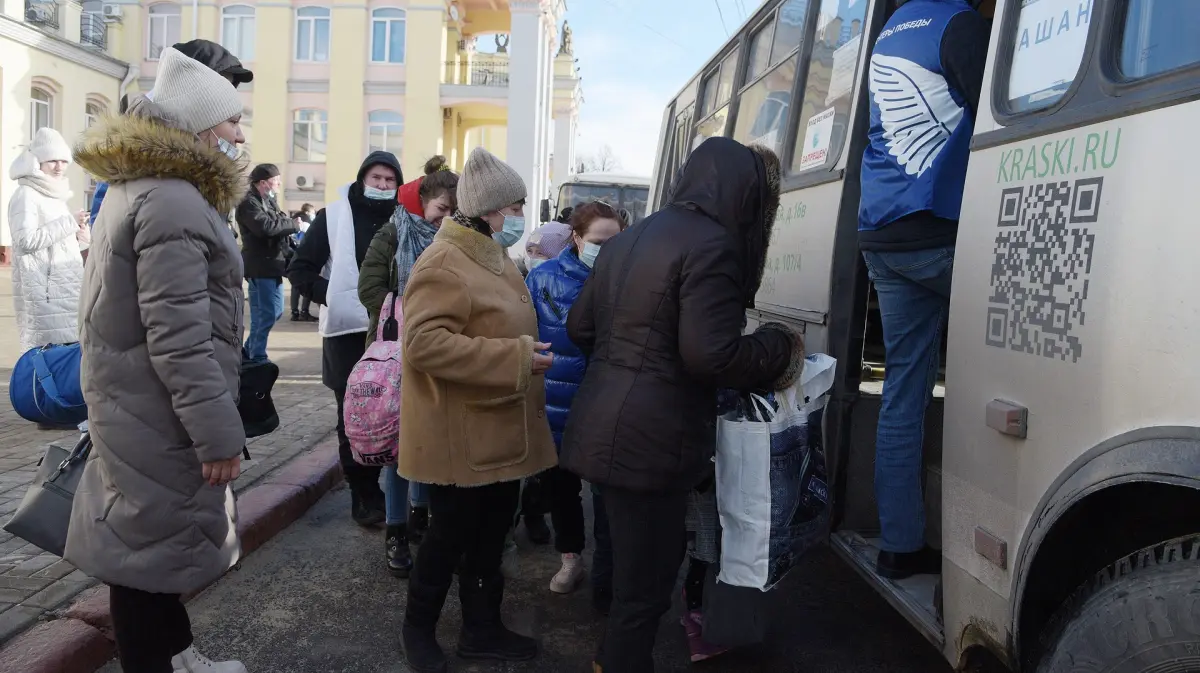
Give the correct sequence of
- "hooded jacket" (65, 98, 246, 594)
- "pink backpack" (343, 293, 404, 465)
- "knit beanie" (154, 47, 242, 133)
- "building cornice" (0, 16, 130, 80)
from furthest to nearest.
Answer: "building cornice" (0, 16, 130, 80) < "pink backpack" (343, 293, 404, 465) < "knit beanie" (154, 47, 242, 133) < "hooded jacket" (65, 98, 246, 594)

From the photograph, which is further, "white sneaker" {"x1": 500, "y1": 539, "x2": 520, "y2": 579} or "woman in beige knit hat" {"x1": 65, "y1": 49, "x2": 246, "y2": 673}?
"white sneaker" {"x1": 500, "y1": 539, "x2": 520, "y2": 579}

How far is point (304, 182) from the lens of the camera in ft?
107

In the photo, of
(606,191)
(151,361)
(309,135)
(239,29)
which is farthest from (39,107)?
(151,361)

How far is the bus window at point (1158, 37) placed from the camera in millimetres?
1959

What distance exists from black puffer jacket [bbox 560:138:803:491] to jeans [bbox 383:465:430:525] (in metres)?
1.74

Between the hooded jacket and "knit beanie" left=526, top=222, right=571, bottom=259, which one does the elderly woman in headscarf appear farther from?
the hooded jacket

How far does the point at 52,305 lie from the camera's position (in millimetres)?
6047

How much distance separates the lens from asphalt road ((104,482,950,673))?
3572 millimetres

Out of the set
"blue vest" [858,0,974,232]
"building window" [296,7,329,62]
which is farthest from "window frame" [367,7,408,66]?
"blue vest" [858,0,974,232]

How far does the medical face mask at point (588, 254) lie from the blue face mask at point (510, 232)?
20.0 inches

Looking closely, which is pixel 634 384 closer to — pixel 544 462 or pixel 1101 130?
pixel 544 462

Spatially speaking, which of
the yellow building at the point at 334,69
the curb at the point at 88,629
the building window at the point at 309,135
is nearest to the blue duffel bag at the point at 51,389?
the curb at the point at 88,629

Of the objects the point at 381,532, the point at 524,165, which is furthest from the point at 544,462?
the point at 524,165

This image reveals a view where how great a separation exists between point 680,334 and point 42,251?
525 centimetres
